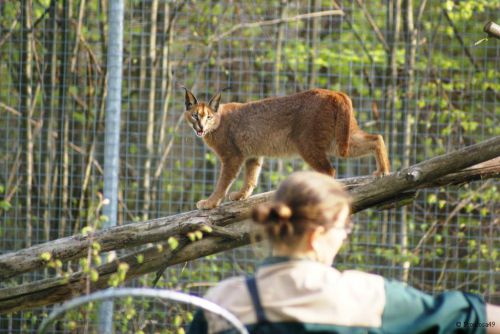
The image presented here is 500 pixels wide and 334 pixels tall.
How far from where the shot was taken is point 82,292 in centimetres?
389

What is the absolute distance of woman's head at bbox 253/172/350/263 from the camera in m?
1.86

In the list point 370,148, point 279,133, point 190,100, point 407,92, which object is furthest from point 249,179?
point 407,92

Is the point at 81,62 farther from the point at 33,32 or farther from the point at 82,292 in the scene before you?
the point at 82,292

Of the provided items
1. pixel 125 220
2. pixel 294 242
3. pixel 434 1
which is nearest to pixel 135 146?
pixel 125 220

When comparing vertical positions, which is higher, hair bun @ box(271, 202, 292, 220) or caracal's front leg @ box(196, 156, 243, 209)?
hair bun @ box(271, 202, 292, 220)

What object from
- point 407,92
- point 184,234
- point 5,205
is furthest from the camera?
point 407,92

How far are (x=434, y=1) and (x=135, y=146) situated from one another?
121 inches

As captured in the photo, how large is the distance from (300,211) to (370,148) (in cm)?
286

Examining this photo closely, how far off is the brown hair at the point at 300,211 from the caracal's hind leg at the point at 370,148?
2657 mm

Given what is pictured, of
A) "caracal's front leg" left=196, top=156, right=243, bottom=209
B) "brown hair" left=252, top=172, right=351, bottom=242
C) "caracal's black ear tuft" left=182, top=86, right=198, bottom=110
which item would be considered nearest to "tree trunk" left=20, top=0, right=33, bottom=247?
"caracal's black ear tuft" left=182, top=86, right=198, bottom=110

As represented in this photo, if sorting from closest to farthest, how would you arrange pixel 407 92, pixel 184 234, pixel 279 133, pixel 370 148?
1. pixel 184 234
2. pixel 370 148
3. pixel 279 133
4. pixel 407 92

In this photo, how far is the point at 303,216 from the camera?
186cm

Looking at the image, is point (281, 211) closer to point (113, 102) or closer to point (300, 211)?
point (300, 211)

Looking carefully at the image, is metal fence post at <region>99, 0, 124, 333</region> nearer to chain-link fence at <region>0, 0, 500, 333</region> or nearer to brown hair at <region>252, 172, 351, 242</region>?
chain-link fence at <region>0, 0, 500, 333</region>
